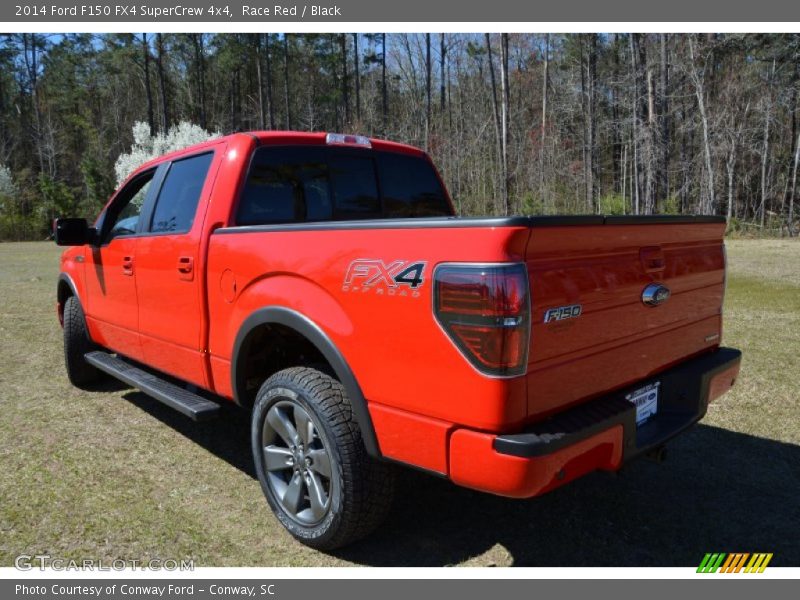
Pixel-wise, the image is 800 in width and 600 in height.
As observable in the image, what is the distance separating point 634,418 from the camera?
8.02ft

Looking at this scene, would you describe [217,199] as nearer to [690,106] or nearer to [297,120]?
[690,106]

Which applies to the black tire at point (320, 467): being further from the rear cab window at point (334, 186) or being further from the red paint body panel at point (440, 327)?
the rear cab window at point (334, 186)

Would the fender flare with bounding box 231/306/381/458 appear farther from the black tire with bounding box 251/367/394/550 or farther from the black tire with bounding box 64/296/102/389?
the black tire with bounding box 64/296/102/389

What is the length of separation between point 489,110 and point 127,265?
117ft

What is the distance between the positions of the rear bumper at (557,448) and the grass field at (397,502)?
0.68 metres

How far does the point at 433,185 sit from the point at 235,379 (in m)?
2.05

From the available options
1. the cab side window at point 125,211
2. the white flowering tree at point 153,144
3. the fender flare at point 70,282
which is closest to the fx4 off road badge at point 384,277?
the cab side window at point 125,211

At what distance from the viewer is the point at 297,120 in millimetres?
48312

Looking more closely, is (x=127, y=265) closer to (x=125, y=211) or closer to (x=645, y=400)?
(x=125, y=211)

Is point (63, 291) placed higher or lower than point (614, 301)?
lower

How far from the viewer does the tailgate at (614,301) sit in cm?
214

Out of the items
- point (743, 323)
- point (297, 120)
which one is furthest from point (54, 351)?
point (297, 120)

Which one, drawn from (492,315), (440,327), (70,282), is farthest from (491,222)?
(70,282)

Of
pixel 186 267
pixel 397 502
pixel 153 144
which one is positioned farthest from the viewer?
pixel 153 144
